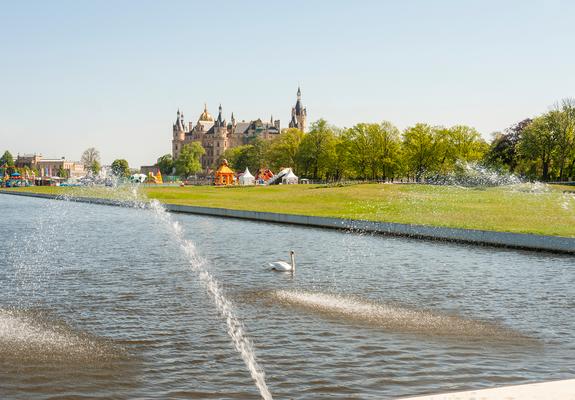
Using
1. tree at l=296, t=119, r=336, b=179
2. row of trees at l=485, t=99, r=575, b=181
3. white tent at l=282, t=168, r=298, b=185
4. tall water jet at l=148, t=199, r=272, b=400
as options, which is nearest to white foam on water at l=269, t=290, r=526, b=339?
tall water jet at l=148, t=199, r=272, b=400

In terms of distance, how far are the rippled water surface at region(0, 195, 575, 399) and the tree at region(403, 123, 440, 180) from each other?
8503cm

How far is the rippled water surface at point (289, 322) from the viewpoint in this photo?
43.6 feet

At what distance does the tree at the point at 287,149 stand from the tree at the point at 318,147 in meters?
9.43

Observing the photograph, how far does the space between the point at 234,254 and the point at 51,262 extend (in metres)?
9.16

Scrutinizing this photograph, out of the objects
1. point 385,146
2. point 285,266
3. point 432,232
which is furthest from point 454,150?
point 285,266

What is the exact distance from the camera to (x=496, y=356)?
49.1 feet

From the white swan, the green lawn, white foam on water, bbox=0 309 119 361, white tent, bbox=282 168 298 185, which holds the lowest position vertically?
white foam on water, bbox=0 309 119 361

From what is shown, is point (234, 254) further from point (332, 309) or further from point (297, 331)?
point (297, 331)

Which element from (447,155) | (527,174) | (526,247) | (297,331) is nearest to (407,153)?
(447,155)

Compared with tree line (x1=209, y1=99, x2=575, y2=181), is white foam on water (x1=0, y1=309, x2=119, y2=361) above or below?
below

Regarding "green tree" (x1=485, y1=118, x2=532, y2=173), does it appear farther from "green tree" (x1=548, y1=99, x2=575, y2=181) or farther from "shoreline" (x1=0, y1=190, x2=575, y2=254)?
"shoreline" (x1=0, y1=190, x2=575, y2=254)

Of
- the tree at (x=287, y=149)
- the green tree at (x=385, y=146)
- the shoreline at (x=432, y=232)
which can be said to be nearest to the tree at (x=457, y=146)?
the green tree at (x=385, y=146)

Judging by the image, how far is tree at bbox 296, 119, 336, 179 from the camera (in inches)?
5408

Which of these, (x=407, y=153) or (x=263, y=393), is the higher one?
(x=407, y=153)
